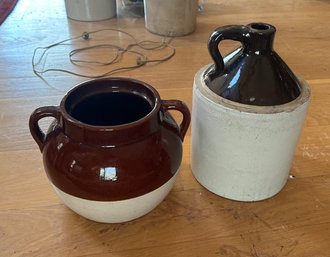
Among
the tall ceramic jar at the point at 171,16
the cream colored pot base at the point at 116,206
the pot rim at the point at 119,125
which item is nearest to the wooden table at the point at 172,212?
the cream colored pot base at the point at 116,206

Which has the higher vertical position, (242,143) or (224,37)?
(224,37)

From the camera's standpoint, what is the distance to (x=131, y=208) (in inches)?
17.5

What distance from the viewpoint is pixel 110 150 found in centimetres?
41

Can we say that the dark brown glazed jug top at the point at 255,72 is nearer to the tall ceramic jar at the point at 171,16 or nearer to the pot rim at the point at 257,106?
the pot rim at the point at 257,106

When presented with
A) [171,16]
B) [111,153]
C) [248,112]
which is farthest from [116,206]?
[171,16]

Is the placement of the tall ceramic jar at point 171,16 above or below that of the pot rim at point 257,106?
below

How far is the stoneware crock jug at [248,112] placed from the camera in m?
0.45

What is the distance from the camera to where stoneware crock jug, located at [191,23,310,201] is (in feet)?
1.47

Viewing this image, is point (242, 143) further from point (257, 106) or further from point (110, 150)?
point (110, 150)

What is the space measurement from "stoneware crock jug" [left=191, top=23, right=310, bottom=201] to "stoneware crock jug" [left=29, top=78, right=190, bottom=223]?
41mm

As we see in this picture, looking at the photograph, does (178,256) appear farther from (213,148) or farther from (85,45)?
(85,45)

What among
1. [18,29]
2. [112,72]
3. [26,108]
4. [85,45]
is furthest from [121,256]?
[18,29]

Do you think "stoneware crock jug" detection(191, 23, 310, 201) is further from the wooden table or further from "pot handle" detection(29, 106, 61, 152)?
"pot handle" detection(29, 106, 61, 152)

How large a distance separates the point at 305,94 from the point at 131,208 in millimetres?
230
